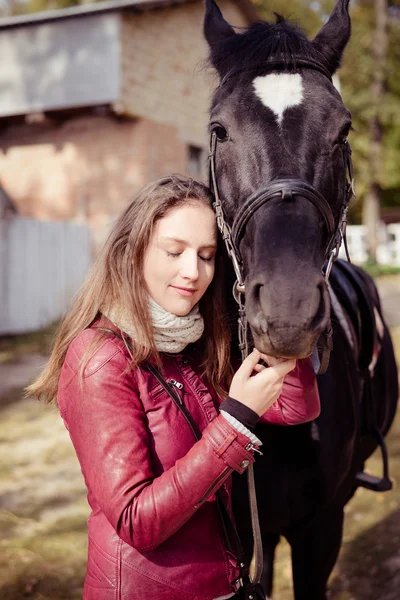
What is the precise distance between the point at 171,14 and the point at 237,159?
13.3 m

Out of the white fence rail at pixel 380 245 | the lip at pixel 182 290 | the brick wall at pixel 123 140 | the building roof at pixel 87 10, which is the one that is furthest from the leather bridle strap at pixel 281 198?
the white fence rail at pixel 380 245

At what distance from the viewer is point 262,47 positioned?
1952 millimetres

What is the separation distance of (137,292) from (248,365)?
1.21 feet

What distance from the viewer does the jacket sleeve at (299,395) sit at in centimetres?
179

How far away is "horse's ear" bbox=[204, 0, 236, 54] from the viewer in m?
2.38

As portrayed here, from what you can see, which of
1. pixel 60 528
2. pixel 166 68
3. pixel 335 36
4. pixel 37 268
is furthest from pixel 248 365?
pixel 166 68

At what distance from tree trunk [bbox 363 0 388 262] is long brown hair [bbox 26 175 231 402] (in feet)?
61.7

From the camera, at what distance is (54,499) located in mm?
4793

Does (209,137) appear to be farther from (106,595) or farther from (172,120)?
(172,120)

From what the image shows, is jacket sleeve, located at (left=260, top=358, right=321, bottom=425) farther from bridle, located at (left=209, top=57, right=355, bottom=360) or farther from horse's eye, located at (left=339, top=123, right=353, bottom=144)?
horse's eye, located at (left=339, top=123, right=353, bottom=144)

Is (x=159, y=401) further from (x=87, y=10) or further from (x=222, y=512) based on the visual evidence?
(x=87, y=10)

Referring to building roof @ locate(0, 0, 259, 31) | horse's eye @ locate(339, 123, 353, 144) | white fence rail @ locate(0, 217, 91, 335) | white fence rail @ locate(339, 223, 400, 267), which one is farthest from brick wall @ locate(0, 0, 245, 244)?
horse's eye @ locate(339, 123, 353, 144)

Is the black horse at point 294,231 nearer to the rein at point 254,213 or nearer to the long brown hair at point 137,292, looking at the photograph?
the rein at point 254,213

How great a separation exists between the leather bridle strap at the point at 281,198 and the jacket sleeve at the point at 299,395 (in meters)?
0.40
